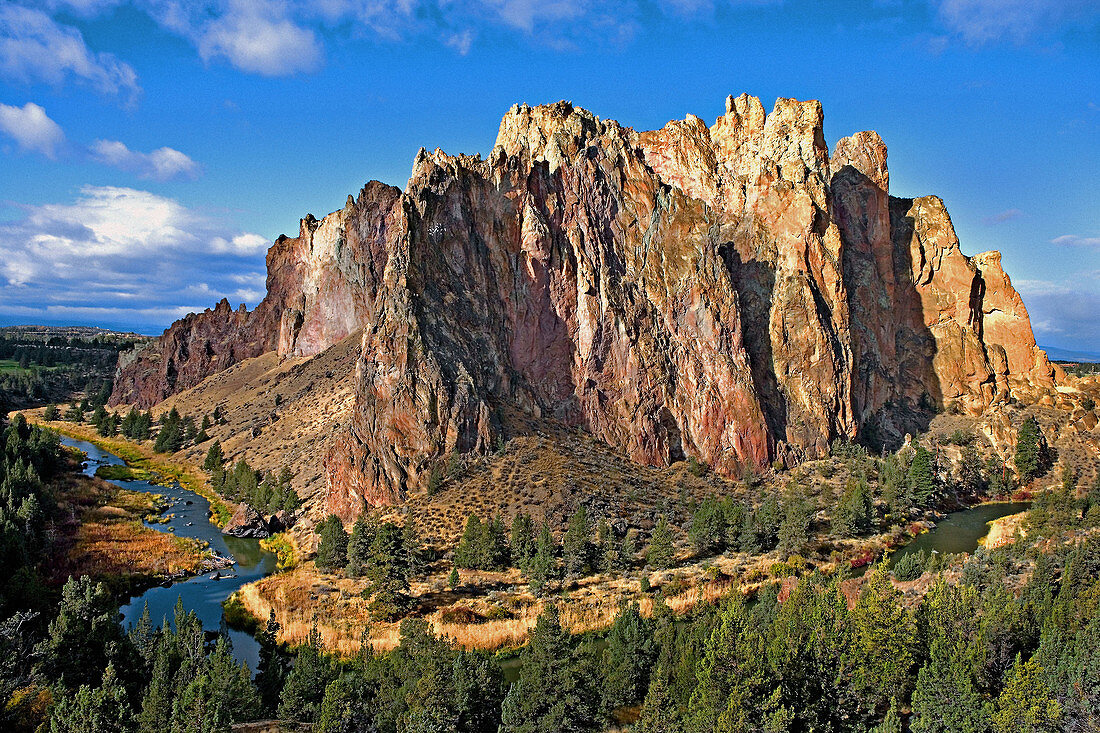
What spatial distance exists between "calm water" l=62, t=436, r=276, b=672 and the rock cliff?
400 inches

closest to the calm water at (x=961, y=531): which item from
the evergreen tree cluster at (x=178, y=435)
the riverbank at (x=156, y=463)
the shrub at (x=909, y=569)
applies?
the shrub at (x=909, y=569)

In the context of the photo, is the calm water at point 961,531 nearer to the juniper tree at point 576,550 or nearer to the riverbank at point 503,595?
the riverbank at point 503,595

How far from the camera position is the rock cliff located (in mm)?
76312

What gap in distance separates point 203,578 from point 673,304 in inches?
2402

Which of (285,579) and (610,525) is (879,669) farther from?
(285,579)

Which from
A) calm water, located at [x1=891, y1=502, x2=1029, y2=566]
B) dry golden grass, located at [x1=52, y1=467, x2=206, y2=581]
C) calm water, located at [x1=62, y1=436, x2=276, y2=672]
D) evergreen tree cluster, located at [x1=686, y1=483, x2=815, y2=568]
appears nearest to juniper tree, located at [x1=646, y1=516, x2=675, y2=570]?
evergreen tree cluster, located at [x1=686, y1=483, x2=815, y2=568]

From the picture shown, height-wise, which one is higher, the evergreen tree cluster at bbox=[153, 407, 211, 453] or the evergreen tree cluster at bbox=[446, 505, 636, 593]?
the evergreen tree cluster at bbox=[153, 407, 211, 453]

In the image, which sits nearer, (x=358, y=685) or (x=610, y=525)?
(x=358, y=685)

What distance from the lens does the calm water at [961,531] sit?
2773 inches

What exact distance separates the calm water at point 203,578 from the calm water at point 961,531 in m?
58.8

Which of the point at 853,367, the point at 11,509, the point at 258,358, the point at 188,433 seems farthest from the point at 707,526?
the point at 258,358

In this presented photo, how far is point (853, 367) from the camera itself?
96375 mm

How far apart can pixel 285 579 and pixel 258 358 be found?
294 ft

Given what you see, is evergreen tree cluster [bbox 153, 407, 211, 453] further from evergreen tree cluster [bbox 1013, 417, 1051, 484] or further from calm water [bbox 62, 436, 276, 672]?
evergreen tree cluster [bbox 1013, 417, 1051, 484]
